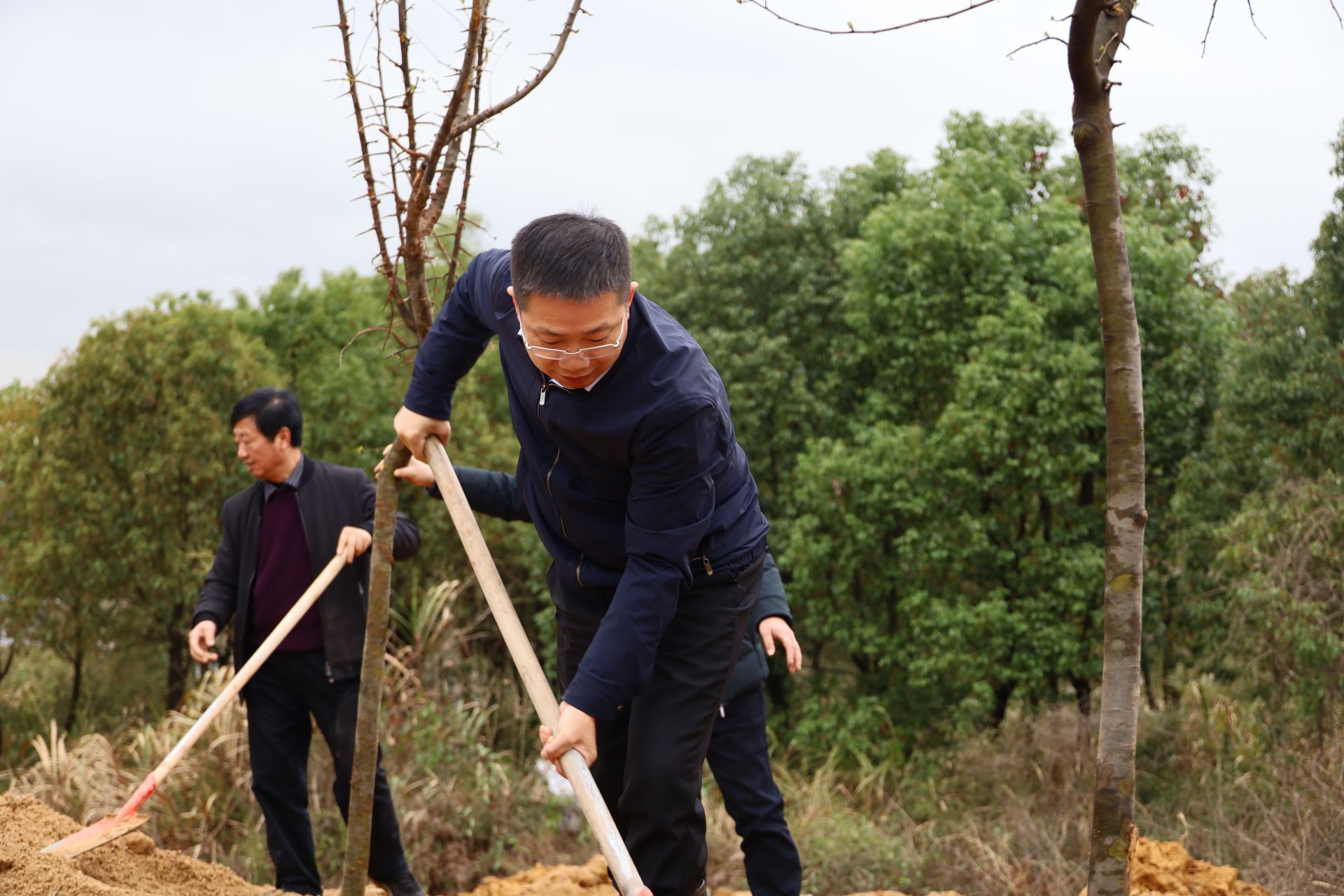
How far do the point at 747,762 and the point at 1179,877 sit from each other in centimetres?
195

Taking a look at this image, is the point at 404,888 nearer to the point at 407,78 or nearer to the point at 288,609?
the point at 288,609

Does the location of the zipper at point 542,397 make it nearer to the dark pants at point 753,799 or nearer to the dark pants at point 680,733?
the dark pants at point 680,733

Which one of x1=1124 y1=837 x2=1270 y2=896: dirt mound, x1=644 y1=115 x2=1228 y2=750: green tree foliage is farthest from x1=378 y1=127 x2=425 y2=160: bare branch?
x1=644 y1=115 x2=1228 y2=750: green tree foliage

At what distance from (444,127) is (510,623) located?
4.98ft

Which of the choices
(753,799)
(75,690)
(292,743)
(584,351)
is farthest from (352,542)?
(75,690)

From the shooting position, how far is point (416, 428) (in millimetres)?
3449

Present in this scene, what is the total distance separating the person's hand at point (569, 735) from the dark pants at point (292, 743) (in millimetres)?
2202

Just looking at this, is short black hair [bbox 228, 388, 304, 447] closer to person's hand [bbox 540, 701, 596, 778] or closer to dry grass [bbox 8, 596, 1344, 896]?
person's hand [bbox 540, 701, 596, 778]

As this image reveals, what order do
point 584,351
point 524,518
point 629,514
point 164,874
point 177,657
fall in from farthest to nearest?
point 177,657
point 164,874
point 524,518
point 629,514
point 584,351

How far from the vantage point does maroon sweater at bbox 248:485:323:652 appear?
4.86m

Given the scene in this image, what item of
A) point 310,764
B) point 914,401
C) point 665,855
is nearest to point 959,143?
point 914,401

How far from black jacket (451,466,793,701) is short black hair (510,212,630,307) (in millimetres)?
1214

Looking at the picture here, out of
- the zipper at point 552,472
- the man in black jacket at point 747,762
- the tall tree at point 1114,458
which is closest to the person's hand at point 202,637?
the man in black jacket at point 747,762

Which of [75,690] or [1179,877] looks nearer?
[1179,877]
